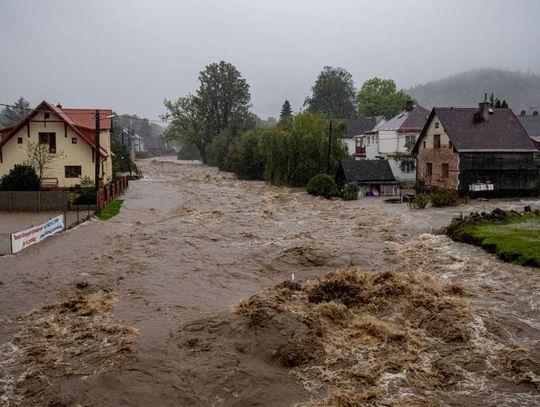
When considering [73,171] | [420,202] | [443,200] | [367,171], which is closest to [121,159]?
[73,171]

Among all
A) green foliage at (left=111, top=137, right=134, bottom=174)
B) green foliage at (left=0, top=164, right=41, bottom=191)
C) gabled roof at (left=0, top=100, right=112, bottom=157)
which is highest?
gabled roof at (left=0, top=100, right=112, bottom=157)

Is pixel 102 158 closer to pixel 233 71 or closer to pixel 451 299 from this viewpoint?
pixel 451 299

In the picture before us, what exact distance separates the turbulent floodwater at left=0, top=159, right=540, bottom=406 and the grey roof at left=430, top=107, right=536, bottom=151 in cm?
1687

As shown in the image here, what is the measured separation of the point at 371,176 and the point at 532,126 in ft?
99.9

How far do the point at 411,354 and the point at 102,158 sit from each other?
36.1 metres

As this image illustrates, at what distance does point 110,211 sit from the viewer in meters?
33.2

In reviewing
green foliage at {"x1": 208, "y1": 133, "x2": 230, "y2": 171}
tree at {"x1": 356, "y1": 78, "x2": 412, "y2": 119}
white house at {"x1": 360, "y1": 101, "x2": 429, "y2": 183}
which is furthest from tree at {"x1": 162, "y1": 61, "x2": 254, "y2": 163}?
white house at {"x1": 360, "y1": 101, "x2": 429, "y2": 183}

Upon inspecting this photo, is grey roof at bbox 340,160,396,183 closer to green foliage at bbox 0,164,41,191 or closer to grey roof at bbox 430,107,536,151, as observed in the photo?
grey roof at bbox 430,107,536,151

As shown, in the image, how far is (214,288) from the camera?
708 inches

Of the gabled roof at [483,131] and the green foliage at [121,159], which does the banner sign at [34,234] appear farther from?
the green foliage at [121,159]

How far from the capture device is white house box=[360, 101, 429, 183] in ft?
169

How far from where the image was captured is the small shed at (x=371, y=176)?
45719 millimetres

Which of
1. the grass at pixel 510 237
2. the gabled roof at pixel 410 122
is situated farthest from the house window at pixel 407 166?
the grass at pixel 510 237

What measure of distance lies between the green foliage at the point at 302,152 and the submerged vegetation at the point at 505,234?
79.8 feet
